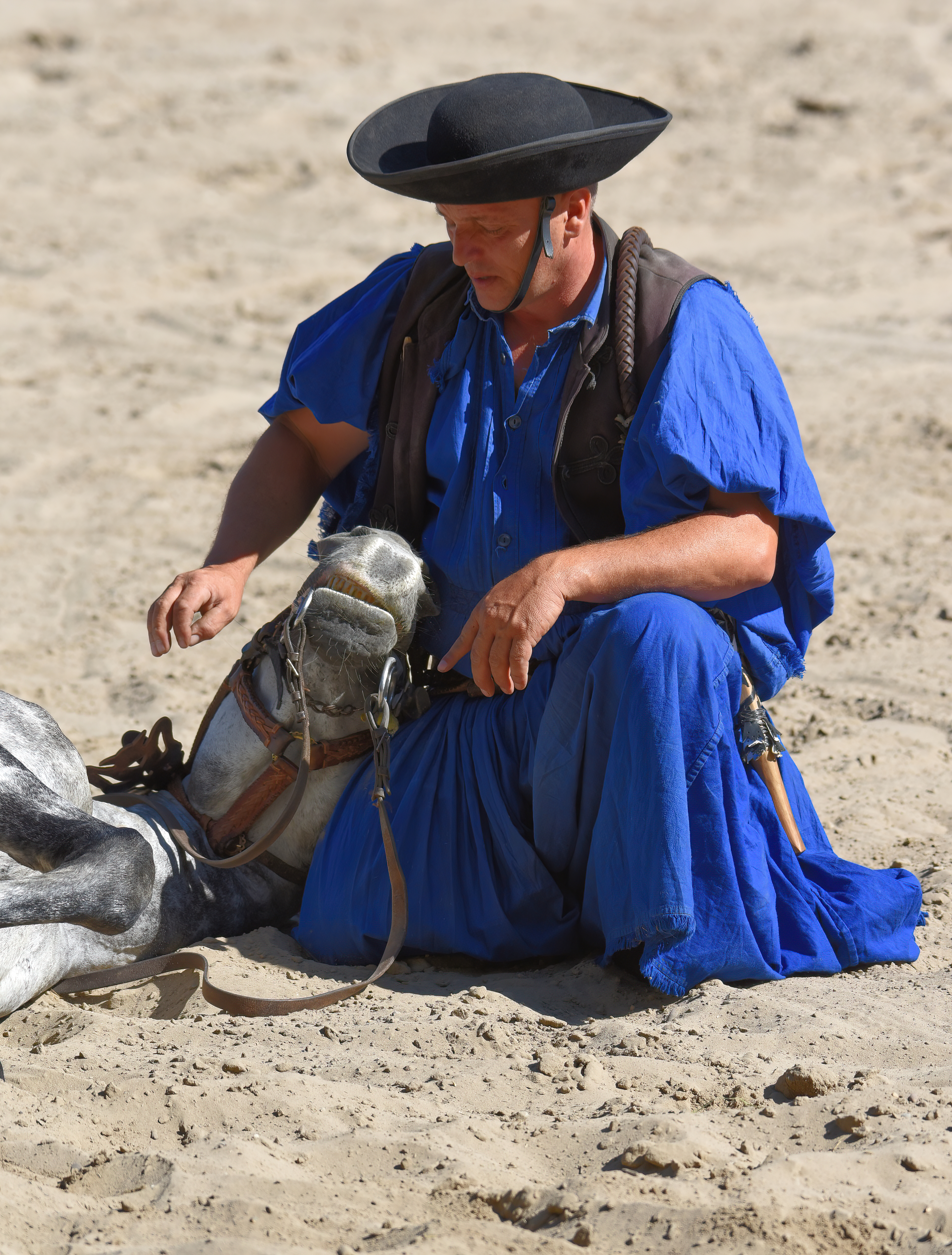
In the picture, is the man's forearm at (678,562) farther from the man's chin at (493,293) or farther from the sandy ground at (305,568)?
the sandy ground at (305,568)

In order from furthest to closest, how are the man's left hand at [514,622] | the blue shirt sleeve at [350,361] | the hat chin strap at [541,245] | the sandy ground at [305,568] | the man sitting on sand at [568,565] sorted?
the blue shirt sleeve at [350,361], the hat chin strap at [541,245], the man sitting on sand at [568,565], the man's left hand at [514,622], the sandy ground at [305,568]

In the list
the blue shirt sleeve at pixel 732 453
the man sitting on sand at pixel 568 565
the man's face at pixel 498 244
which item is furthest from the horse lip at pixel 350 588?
the man's face at pixel 498 244

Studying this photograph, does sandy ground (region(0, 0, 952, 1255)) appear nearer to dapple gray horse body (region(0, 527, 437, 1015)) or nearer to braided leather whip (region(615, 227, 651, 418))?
dapple gray horse body (region(0, 527, 437, 1015))

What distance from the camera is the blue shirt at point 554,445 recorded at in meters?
2.65

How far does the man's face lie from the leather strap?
1038 mm

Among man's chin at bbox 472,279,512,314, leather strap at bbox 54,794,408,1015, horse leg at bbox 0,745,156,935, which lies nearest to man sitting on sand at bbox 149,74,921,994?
man's chin at bbox 472,279,512,314

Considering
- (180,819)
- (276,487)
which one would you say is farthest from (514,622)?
(180,819)

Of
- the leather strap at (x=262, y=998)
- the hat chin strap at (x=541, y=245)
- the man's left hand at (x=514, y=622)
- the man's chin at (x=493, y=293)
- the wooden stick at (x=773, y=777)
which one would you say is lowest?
the leather strap at (x=262, y=998)

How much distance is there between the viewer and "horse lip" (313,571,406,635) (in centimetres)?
277

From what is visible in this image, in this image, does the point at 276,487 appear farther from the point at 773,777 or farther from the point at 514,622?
the point at 773,777

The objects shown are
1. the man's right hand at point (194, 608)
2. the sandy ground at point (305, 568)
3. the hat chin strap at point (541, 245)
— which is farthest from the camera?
the man's right hand at point (194, 608)

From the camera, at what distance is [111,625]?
468cm

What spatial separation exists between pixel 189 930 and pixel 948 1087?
1518mm

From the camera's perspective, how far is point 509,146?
8.51 ft
